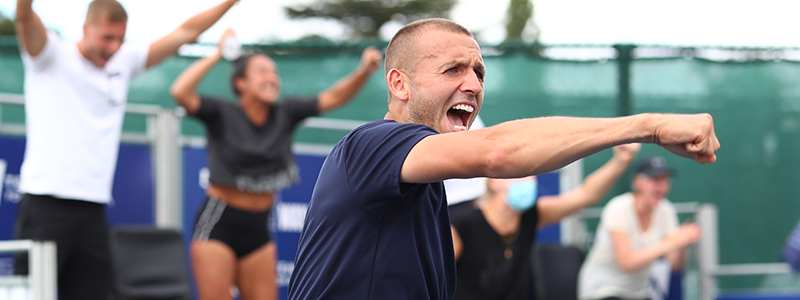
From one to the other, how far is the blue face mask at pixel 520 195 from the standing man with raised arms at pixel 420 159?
2.48 m

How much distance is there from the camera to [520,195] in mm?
4594

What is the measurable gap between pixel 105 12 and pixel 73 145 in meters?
0.63

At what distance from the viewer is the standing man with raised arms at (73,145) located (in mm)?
3416

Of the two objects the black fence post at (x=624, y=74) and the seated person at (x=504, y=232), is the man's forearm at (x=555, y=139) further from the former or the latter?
the black fence post at (x=624, y=74)

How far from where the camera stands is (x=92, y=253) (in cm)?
354

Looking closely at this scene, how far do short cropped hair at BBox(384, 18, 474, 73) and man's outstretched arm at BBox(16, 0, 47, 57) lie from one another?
1.93 meters

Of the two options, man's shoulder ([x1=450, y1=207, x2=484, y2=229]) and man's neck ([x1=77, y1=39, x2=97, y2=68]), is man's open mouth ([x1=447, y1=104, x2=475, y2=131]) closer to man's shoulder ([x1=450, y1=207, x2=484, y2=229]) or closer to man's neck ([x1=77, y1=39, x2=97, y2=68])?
man's neck ([x1=77, y1=39, x2=97, y2=68])

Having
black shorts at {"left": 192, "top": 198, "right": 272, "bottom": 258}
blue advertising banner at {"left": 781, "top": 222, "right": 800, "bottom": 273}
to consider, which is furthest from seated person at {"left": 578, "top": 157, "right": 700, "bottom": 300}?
black shorts at {"left": 192, "top": 198, "right": 272, "bottom": 258}

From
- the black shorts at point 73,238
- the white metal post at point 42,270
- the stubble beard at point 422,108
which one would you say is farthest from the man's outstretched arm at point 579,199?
the stubble beard at point 422,108

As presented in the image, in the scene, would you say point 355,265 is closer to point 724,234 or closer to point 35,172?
point 35,172

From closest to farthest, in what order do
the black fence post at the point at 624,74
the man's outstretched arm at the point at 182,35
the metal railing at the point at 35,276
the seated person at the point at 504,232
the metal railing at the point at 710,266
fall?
the metal railing at the point at 35,276, the man's outstretched arm at the point at 182,35, the seated person at the point at 504,232, the metal railing at the point at 710,266, the black fence post at the point at 624,74

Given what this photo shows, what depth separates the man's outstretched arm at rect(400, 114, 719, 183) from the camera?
1.46 meters

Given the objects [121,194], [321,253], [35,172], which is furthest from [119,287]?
[321,253]

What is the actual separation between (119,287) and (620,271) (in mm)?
3379
